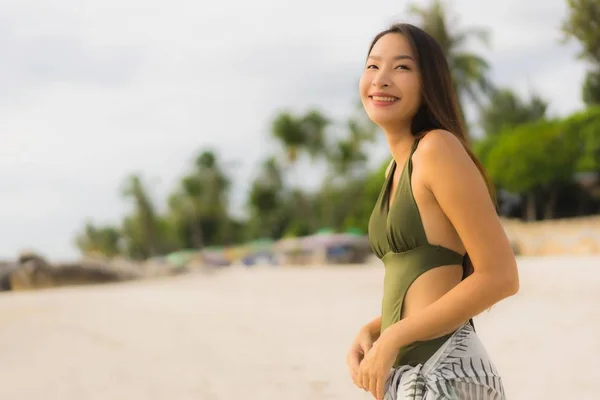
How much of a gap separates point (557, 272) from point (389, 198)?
1241 centimetres

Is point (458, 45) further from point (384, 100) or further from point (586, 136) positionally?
point (384, 100)

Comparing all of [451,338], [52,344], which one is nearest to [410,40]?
[451,338]

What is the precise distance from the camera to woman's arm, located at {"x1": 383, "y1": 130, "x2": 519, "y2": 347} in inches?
59.7

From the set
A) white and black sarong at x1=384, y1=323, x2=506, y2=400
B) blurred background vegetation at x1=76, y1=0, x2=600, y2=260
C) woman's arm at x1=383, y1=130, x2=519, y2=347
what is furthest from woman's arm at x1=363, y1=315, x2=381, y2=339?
blurred background vegetation at x1=76, y1=0, x2=600, y2=260

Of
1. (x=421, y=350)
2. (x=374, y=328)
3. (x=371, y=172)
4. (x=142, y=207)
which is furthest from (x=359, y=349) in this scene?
(x=142, y=207)

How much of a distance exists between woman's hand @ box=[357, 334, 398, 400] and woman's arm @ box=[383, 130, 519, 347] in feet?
0.34

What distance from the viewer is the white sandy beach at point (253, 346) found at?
6.11 meters

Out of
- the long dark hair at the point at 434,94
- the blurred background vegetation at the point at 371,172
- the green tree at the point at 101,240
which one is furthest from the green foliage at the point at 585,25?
the green tree at the point at 101,240

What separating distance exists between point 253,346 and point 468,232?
275 inches

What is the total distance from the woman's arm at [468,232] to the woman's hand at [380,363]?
11cm

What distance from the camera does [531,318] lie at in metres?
8.49

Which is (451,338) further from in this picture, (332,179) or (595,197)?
(332,179)

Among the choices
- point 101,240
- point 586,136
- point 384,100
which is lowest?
point 101,240

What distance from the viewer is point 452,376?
5.32 ft
